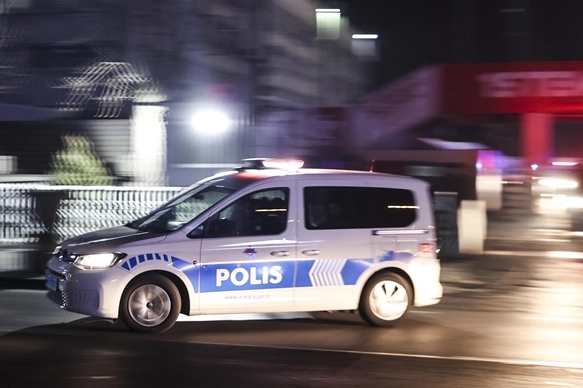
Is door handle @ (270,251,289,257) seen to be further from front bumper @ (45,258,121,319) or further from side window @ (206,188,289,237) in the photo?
front bumper @ (45,258,121,319)

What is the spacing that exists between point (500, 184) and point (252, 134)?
22.1 ft

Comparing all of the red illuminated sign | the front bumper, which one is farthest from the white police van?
the red illuminated sign

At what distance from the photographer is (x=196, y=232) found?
28.6 ft

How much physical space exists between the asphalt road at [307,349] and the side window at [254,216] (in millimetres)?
1064

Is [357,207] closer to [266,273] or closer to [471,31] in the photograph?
[266,273]

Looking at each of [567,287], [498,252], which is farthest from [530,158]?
[567,287]

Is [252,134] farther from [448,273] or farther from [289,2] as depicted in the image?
[289,2]

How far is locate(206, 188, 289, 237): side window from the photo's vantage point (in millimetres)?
8797

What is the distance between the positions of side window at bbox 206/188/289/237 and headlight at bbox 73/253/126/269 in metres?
0.97

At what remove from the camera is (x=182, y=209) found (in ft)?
30.6

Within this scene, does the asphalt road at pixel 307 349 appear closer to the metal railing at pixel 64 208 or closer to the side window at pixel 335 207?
the side window at pixel 335 207

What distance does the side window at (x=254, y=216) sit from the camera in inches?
346

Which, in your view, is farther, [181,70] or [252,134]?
[181,70]

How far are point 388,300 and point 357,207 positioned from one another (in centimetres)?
108
